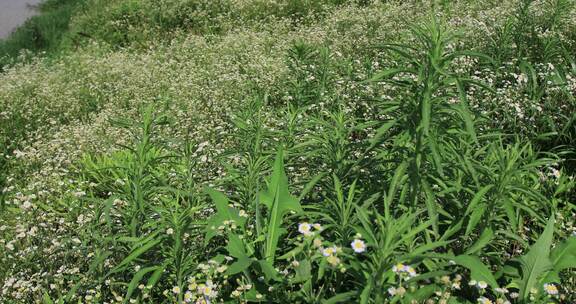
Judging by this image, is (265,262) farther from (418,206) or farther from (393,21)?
(393,21)

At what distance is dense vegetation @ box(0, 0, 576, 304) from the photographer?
8.46ft

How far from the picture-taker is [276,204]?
9.49 ft

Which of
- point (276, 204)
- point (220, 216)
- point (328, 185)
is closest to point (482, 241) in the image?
point (328, 185)

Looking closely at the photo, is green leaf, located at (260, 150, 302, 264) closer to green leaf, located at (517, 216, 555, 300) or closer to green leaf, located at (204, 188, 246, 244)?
green leaf, located at (204, 188, 246, 244)

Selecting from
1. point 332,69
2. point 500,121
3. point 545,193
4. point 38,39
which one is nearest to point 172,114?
point 332,69

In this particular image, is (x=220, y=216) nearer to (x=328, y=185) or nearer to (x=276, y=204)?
(x=276, y=204)

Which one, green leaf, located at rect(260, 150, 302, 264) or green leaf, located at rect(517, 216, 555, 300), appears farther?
green leaf, located at rect(260, 150, 302, 264)

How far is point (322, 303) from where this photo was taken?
90.4 inches

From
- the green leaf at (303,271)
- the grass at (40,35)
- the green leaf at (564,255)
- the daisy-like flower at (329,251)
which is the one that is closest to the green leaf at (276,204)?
the green leaf at (303,271)

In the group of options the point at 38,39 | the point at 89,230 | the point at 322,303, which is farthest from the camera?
the point at 38,39

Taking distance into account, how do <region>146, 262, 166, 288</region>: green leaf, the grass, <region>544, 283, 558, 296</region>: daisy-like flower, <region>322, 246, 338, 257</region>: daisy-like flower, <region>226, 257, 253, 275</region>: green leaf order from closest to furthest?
<region>322, 246, 338, 257</region>: daisy-like flower → <region>544, 283, 558, 296</region>: daisy-like flower → <region>226, 257, 253, 275</region>: green leaf → <region>146, 262, 166, 288</region>: green leaf → the grass

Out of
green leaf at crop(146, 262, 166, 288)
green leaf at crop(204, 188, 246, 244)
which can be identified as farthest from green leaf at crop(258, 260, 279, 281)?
green leaf at crop(146, 262, 166, 288)

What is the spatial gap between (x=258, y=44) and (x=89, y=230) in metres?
5.71

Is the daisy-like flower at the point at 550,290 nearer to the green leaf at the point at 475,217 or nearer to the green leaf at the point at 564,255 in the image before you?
the green leaf at the point at 564,255
